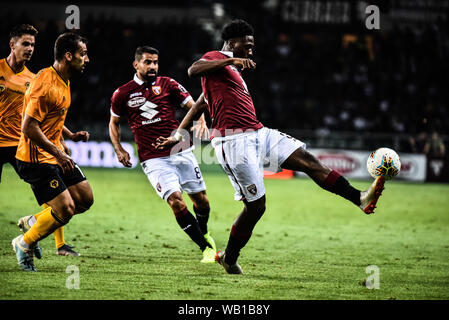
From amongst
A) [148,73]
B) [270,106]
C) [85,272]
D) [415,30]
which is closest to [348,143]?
[270,106]

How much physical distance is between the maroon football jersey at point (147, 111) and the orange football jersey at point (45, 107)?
1.40m

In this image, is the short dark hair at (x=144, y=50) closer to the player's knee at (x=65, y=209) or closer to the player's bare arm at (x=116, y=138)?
the player's bare arm at (x=116, y=138)

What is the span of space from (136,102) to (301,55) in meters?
21.7

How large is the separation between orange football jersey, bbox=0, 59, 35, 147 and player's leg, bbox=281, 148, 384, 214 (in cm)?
367

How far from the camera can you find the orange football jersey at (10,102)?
7.81 meters

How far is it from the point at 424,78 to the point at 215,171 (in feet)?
38.2

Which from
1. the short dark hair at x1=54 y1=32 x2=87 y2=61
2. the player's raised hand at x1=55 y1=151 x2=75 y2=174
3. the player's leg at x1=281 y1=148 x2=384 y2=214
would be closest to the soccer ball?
the player's leg at x1=281 y1=148 x2=384 y2=214

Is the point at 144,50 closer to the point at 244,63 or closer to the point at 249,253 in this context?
the point at 244,63

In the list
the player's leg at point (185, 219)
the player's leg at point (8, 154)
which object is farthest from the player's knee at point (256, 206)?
the player's leg at point (8, 154)

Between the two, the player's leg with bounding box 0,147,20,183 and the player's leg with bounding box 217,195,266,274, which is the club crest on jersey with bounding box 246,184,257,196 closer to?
the player's leg with bounding box 217,195,266,274

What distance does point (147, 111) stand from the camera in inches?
318

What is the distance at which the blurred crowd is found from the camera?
82.7 feet
